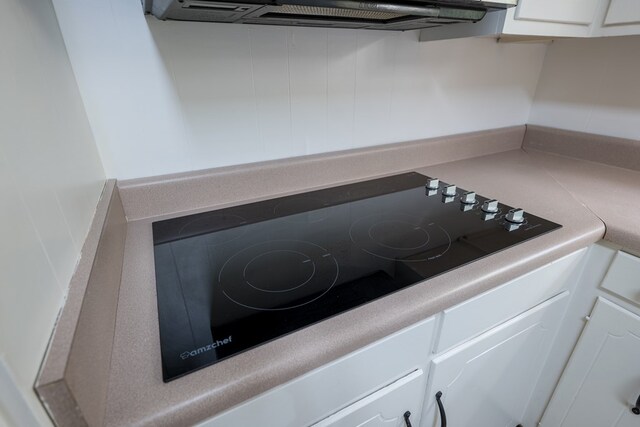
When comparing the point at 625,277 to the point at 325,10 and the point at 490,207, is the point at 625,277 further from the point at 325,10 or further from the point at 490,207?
the point at 325,10

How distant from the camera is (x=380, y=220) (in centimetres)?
91

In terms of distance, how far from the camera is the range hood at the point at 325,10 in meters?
0.56

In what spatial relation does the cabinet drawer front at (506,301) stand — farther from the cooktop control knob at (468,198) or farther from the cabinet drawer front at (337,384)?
the cooktop control knob at (468,198)

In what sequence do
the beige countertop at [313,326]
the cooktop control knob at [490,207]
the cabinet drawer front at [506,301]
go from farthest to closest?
the cooktop control knob at [490,207]
the cabinet drawer front at [506,301]
the beige countertop at [313,326]

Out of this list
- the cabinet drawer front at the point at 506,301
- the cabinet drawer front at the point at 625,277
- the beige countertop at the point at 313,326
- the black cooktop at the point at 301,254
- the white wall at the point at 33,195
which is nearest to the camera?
the white wall at the point at 33,195

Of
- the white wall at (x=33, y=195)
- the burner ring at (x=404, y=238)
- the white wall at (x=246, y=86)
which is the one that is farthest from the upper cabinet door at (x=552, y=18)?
the white wall at (x=33, y=195)

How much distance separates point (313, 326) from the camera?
0.53 m

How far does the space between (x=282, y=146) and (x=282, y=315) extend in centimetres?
60

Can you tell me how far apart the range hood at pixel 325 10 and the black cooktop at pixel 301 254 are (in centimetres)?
48

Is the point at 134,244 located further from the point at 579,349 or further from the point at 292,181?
the point at 579,349

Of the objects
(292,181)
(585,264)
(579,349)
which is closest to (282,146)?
(292,181)

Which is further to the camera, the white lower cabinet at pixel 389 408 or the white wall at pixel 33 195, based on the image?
the white lower cabinet at pixel 389 408

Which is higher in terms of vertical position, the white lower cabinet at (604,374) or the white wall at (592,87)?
the white wall at (592,87)

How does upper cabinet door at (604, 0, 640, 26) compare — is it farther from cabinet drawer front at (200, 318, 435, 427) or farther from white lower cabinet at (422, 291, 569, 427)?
cabinet drawer front at (200, 318, 435, 427)
